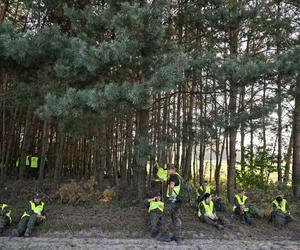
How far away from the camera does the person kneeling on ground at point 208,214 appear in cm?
796

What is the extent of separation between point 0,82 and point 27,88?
370 centimetres

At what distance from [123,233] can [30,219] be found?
1991 mm

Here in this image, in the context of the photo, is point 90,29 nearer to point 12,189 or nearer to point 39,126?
point 12,189

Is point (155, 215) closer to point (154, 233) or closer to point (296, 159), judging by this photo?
point (154, 233)

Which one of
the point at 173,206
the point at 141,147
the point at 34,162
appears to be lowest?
the point at 173,206

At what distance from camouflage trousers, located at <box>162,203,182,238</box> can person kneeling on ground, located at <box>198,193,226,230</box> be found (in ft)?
2.33

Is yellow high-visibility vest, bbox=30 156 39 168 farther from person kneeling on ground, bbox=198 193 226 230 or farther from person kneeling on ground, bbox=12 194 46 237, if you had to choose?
person kneeling on ground, bbox=198 193 226 230

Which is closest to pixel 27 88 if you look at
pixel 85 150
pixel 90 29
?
pixel 90 29

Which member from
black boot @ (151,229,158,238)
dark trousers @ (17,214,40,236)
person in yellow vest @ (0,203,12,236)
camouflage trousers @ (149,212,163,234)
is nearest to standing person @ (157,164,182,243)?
camouflage trousers @ (149,212,163,234)

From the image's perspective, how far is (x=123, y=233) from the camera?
732 centimetres

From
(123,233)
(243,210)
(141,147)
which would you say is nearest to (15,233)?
(123,233)

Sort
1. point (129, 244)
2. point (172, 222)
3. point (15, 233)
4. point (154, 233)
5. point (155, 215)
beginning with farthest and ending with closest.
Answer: point (172, 222)
point (155, 215)
point (154, 233)
point (15, 233)
point (129, 244)

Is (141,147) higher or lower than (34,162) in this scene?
higher

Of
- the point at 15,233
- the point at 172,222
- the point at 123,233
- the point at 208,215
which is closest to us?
the point at 15,233
